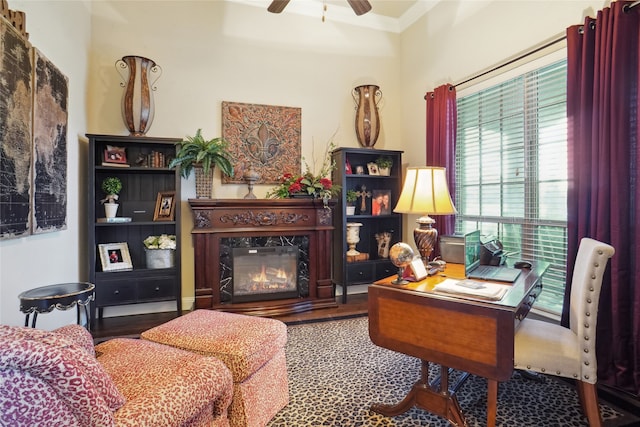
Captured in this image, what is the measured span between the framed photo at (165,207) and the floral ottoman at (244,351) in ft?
5.33

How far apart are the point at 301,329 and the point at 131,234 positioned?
197 centimetres

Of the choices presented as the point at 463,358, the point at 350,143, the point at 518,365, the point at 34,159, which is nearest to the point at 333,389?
the point at 463,358

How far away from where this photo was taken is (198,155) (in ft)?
10.4

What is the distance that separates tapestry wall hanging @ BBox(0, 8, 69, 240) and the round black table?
0.36 m

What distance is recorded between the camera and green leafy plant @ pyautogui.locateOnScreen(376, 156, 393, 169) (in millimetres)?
4027

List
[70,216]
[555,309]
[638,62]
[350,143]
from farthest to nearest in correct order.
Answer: [350,143], [70,216], [555,309], [638,62]

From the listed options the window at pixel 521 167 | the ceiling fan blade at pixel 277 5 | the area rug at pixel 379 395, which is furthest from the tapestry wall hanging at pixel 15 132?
the window at pixel 521 167

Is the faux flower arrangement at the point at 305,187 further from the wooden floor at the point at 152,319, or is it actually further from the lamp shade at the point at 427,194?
the lamp shade at the point at 427,194

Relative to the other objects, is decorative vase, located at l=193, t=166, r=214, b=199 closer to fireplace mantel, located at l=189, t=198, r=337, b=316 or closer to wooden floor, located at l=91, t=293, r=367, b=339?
fireplace mantel, located at l=189, t=198, r=337, b=316

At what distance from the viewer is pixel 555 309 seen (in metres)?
2.60

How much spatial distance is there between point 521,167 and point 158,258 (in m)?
3.43

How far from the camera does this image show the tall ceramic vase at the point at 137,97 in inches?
124

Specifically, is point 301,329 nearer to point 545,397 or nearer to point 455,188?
point 545,397

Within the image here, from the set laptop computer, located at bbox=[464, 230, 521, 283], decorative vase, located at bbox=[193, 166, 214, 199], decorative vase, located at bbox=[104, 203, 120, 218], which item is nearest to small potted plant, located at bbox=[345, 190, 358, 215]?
decorative vase, located at bbox=[193, 166, 214, 199]
